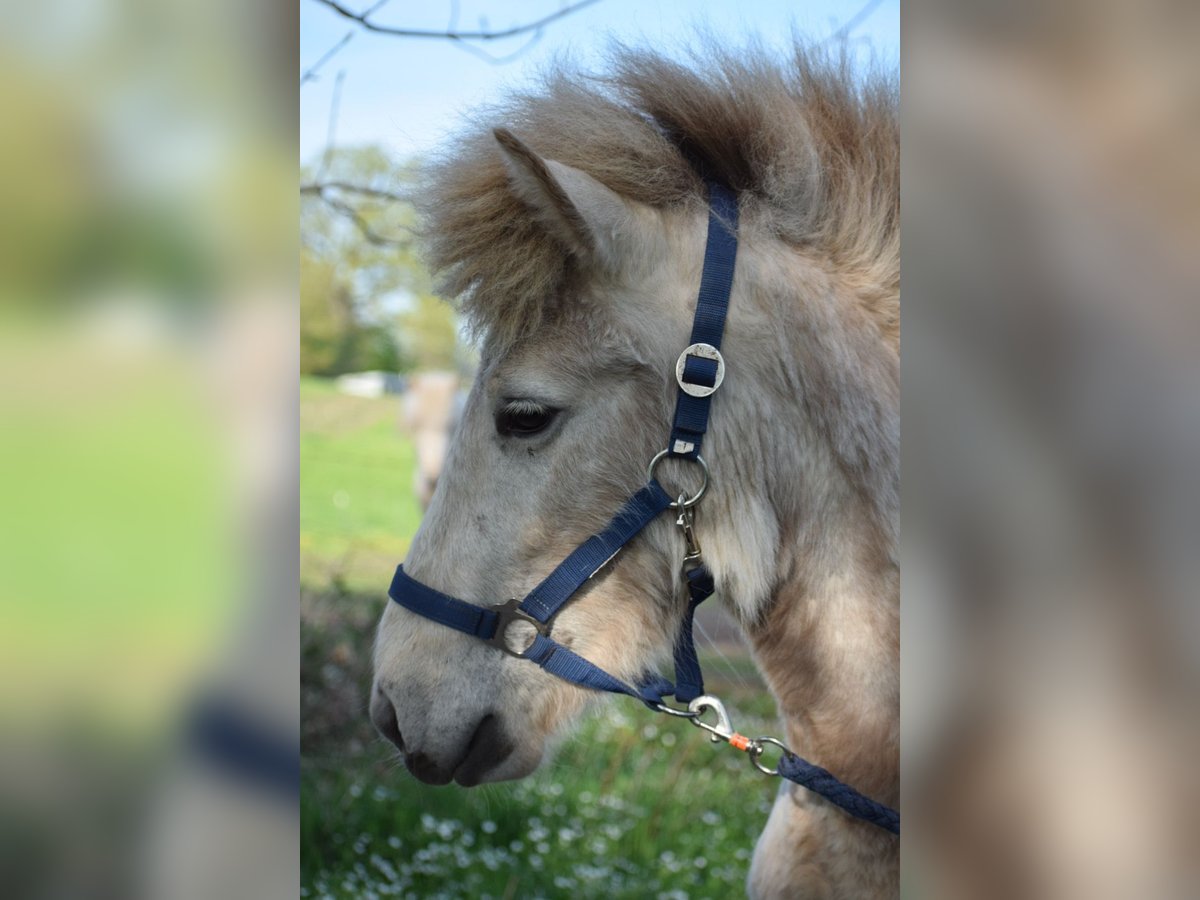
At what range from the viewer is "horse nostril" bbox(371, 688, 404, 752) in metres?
1.59

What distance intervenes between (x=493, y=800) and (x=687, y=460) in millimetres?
1617

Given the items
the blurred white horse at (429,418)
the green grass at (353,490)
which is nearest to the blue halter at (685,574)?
the green grass at (353,490)

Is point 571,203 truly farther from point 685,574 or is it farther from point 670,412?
point 685,574

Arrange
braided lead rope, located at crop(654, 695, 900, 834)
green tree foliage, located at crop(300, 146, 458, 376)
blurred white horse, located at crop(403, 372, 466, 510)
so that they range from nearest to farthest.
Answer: braided lead rope, located at crop(654, 695, 900, 834) → green tree foliage, located at crop(300, 146, 458, 376) → blurred white horse, located at crop(403, 372, 466, 510)

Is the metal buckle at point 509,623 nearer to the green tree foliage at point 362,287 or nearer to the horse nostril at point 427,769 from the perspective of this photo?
the horse nostril at point 427,769

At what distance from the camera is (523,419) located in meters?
1.53

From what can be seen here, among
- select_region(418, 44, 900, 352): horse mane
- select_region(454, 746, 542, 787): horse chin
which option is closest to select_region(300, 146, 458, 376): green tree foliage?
select_region(418, 44, 900, 352): horse mane

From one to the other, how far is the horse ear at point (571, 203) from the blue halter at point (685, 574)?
156 millimetres

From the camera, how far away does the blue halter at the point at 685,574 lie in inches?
56.1

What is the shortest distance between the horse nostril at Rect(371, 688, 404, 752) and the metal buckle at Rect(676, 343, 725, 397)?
Result: 0.75 m
